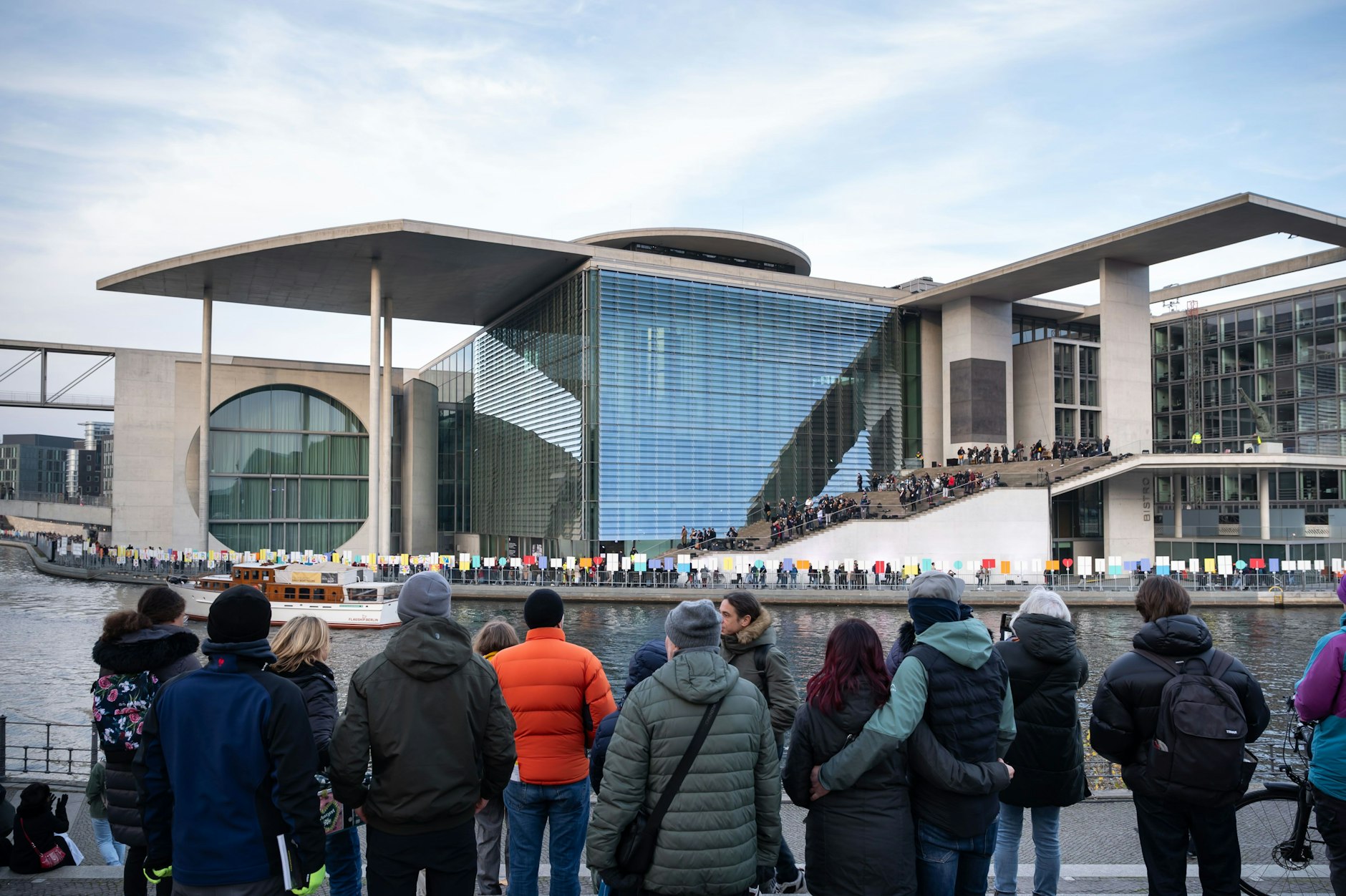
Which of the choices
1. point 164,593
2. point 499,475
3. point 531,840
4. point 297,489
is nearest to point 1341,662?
point 531,840

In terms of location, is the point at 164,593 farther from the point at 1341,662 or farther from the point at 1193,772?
the point at 1341,662

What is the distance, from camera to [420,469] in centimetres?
6206

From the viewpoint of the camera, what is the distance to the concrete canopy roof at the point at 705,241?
48.2 metres

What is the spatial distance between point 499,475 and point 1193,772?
51.4 m

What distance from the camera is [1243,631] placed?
92.8 feet

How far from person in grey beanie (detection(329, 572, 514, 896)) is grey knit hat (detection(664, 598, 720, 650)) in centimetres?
96

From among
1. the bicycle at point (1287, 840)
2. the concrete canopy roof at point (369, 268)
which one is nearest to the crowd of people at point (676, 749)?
the bicycle at point (1287, 840)

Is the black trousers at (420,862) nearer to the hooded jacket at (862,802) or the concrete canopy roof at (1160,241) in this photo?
the hooded jacket at (862,802)

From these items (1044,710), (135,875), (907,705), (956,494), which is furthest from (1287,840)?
(956,494)

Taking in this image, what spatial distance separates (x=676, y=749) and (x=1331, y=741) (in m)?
3.87

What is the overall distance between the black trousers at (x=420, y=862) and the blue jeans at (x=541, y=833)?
976 millimetres

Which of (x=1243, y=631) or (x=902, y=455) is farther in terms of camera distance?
(x=902, y=455)

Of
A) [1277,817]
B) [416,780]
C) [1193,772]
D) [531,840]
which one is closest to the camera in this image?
[416,780]

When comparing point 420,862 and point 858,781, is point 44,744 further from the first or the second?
point 858,781
